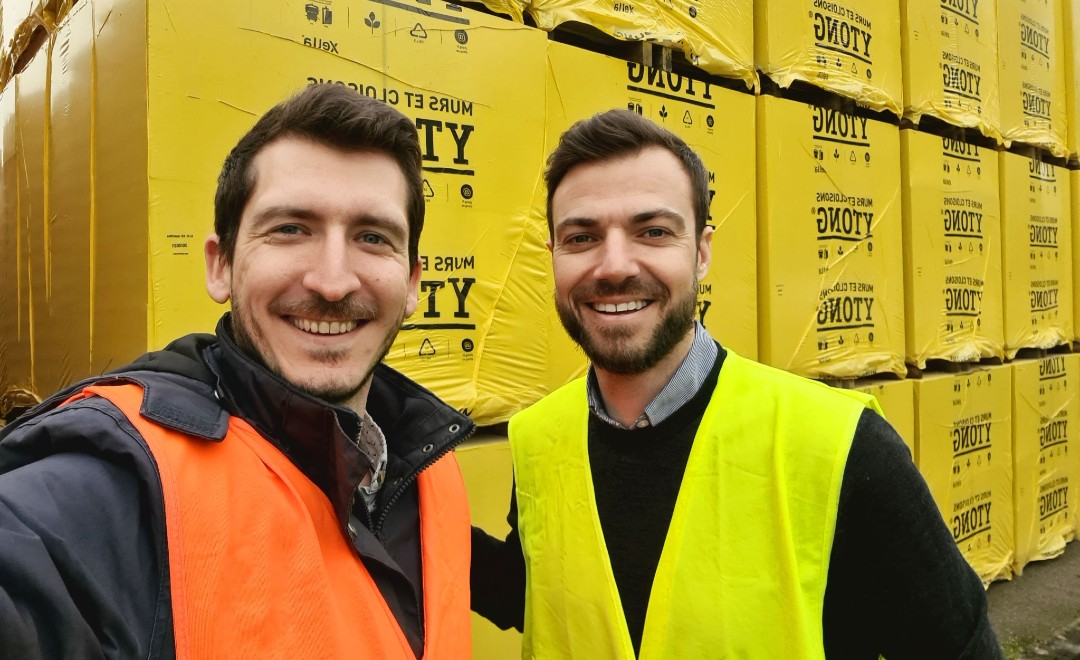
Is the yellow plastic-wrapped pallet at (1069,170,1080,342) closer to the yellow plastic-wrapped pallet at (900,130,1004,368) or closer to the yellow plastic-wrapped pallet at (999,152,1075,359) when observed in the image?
the yellow plastic-wrapped pallet at (999,152,1075,359)

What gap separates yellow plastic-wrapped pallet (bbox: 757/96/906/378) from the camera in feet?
9.87

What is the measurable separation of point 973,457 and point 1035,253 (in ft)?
5.95

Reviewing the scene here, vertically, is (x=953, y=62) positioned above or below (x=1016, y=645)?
above

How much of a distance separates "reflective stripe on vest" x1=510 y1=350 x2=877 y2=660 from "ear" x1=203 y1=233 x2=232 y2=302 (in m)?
0.77

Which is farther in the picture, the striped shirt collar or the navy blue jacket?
the striped shirt collar

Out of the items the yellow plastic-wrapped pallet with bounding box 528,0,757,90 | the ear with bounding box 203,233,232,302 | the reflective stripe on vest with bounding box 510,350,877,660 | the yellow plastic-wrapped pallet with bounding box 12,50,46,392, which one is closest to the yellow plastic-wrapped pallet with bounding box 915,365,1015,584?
the yellow plastic-wrapped pallet with bounding box 528,0,757,90

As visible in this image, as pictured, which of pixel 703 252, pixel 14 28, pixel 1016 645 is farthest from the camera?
pixel 1016 645

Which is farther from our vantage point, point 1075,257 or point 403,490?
point 1075,257

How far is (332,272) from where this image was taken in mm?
1082

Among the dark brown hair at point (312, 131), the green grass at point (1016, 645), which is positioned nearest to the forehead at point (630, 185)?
the dark brown hair at point (312, 131)

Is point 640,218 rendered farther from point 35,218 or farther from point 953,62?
point 953,62

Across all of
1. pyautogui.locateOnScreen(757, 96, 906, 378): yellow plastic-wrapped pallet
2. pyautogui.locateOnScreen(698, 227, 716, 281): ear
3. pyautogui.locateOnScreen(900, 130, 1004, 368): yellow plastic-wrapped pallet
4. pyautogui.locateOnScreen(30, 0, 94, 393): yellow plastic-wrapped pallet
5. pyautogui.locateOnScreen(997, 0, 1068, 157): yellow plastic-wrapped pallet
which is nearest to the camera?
pyautogui.locateOnScreen(698, 227, 716, 281): ear

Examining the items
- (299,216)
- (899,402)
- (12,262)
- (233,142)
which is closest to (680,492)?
(299,216)

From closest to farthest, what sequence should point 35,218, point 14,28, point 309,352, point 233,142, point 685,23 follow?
point 309,352 < point 233,142 < point 35,218 < point 685,23 < point 14,28
